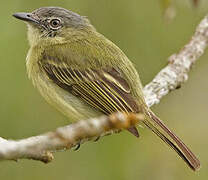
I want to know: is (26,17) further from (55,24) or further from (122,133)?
(122,133)

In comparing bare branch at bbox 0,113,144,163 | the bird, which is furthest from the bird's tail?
bare branch at bbox 0,113,144,163

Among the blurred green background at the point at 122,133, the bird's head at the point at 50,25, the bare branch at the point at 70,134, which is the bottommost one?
the blurred green background at the point at 122,133

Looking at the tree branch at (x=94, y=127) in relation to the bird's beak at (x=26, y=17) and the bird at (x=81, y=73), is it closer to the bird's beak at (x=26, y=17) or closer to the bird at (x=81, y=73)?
the bird at (x=81, y=73)

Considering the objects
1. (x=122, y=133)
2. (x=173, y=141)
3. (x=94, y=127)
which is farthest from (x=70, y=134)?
(x=122, y=133)

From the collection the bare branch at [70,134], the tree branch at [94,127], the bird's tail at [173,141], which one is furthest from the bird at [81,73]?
the bare branch at [70,134]

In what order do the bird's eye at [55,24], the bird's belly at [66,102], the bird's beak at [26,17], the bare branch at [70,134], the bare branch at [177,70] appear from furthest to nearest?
1. the bird's eye at [55,24]
2. the bird's beak at [26,17]
3. the bare branch at [177,70]
4. the bird's belly at [66,102]
5. the bare branch at [70,134]

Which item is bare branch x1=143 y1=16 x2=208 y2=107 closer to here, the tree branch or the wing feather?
the tree branch
